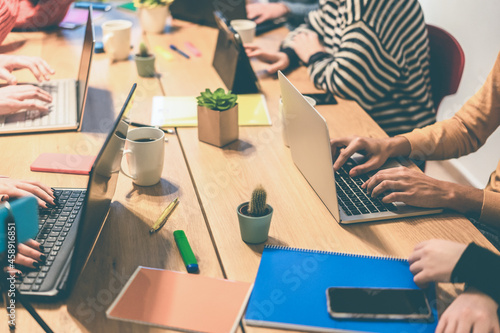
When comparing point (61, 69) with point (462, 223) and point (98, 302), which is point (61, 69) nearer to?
point (98, 302)

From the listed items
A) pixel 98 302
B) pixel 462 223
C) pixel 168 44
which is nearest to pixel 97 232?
pixel 98 302

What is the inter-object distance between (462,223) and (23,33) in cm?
201

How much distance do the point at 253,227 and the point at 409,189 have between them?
385 millimetres

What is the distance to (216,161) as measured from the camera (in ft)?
3.88

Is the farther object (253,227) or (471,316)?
(253,227)

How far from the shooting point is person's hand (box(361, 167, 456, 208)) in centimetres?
99

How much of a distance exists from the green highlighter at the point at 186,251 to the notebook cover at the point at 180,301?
16mm

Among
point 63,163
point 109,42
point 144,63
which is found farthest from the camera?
point 109,42

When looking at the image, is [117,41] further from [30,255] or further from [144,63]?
[30,255]

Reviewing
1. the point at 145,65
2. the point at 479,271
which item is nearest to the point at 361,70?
the point at 145,65

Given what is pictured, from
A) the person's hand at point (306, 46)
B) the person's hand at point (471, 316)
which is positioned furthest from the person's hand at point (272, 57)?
the person's hand at point (471, 316)

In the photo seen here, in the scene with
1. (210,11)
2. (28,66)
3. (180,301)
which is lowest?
(180,301)

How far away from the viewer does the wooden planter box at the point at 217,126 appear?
3.95 feet

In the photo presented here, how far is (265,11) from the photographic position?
2.34 meters
